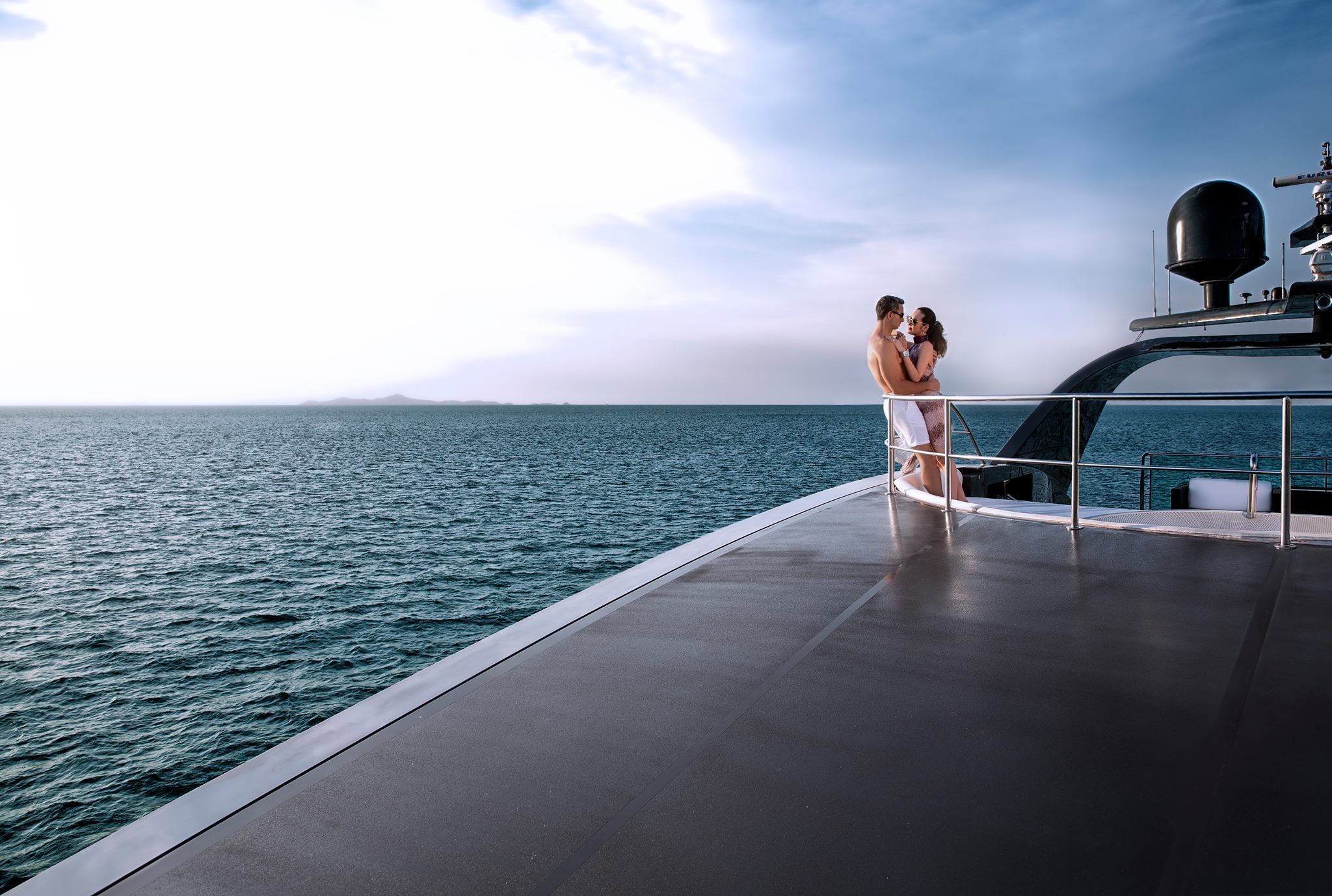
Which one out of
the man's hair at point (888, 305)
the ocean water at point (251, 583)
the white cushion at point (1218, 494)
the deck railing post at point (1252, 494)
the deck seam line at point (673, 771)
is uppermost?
the man's hair at point (888, 305)

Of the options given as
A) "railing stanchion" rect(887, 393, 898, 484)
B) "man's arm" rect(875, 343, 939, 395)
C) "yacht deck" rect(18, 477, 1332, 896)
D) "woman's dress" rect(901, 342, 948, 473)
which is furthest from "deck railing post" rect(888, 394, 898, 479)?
"yacht deck" rect(18, 477, 1332, 896)

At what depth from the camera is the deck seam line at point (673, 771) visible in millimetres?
2090

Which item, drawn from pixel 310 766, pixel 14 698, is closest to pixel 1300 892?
pixel 310 766

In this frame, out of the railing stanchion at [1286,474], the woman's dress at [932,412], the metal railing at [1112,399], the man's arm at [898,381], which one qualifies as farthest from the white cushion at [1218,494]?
the railing stanchion at [1286,474]

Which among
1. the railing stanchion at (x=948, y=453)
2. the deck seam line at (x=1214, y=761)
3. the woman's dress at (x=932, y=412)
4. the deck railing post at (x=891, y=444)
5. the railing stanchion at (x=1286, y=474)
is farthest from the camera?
the deck railing post at (x=891, y=444)

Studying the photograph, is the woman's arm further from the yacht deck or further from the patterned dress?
the yacht deck

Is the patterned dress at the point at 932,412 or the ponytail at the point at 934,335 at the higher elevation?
the ponytail at the point at 934,335

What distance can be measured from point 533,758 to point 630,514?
23.4 meters

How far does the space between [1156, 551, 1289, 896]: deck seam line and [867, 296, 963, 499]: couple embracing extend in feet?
13.0

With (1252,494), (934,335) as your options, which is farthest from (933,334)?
(1252,494)

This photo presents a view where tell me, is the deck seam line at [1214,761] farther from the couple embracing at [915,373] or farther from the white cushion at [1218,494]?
the white cushion at [1218,494]

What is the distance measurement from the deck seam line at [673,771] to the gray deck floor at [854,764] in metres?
0.01

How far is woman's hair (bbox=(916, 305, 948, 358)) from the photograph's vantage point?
8.00 meters

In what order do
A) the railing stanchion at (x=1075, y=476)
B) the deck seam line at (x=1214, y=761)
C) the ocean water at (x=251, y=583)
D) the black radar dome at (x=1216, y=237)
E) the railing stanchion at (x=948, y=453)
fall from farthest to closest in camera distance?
the ocean water at (x=251, y=583)
the black radar dome at (x=1216, y=237)
the railing stanchion at (x=948, y=453)
the railing stanchion at (x=1075, y=476)
the deck seam line at (x=1214, y=761)
